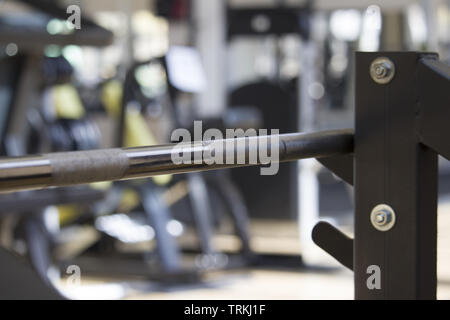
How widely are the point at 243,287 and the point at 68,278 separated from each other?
31.8 inches

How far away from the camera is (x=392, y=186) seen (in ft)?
2.18

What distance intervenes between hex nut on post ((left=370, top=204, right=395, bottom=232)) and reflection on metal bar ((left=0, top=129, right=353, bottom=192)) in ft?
0.20

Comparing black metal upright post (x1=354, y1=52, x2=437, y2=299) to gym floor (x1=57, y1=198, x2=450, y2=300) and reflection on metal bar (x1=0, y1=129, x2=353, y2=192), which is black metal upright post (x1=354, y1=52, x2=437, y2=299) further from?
gym floor (x1=57, y1=198, x2=450, y2=300)

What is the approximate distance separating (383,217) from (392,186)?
0.03 metres

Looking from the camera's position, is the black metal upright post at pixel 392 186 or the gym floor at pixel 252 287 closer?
the black metal upright post at pixel 392 186

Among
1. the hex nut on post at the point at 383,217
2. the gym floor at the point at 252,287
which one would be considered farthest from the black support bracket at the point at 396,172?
the gym floor at the point at 252,287

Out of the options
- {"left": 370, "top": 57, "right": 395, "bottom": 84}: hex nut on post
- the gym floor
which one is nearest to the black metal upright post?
{"left": 370, "top": 57, "right": 395, "bottom": 84}: hex nut on post

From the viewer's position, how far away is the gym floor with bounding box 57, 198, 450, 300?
3.29m

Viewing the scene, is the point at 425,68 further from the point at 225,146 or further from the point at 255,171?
the point at 255,171

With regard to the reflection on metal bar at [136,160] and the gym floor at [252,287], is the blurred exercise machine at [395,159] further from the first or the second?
the gym floor at [252,287]

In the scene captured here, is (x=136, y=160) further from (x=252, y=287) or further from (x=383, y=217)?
(x=252, y=287)

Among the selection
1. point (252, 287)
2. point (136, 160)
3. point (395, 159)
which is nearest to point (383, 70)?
point (395, 159)

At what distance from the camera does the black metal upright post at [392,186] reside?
65 centimetres
